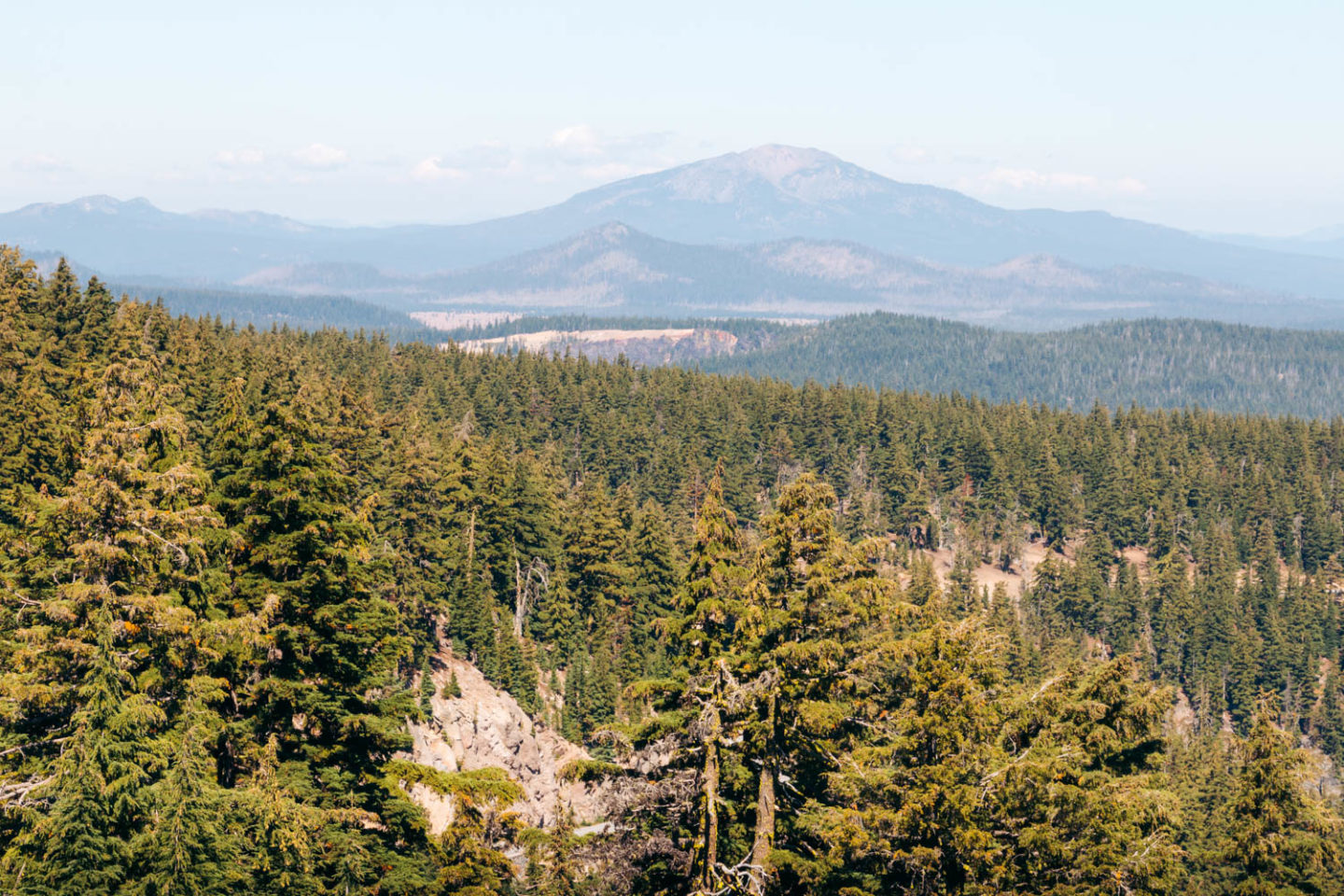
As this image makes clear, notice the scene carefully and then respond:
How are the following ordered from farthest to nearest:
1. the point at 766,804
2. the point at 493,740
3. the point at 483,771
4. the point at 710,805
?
the point at 493,740
the point at 483,771
the point at 766,804
the point at 710,805

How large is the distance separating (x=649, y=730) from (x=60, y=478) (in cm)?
3956

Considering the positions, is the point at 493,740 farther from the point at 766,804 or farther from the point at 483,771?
the point at 766,804

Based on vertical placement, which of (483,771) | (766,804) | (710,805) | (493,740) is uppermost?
(710,805)

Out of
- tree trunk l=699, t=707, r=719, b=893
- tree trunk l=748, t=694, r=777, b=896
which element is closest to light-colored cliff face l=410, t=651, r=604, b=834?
tree trunk l=748, t=694, r=777, b=896

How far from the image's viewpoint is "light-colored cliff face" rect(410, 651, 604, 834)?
219 ft

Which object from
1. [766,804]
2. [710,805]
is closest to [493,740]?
[766,804]

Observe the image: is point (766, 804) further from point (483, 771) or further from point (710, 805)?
point (483, 771)

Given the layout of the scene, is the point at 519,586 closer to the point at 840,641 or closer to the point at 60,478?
the point at 60,478

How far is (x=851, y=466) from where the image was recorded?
153625mm

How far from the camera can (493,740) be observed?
73.9 m

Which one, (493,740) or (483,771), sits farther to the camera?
(493,740)

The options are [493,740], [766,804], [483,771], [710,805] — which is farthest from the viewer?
[493,740]

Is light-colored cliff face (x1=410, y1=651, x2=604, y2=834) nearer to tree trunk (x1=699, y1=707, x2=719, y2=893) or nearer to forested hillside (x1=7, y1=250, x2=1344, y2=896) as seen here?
forested hillside (x1=7, y1=250, x2=1344, y2=896)

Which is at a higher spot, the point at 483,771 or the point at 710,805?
the point at 710,805
